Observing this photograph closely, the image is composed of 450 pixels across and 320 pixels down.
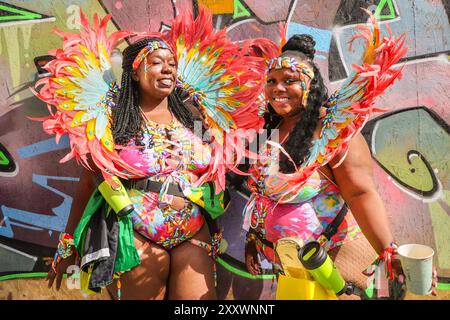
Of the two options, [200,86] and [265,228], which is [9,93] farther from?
[265,228]

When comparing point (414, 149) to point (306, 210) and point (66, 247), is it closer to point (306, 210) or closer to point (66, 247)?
point (306, 210)

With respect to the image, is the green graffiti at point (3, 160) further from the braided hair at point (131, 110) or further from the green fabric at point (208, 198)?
the green fabric at point (208, 198)

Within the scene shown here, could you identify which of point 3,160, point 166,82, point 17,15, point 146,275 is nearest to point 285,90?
point 166,82

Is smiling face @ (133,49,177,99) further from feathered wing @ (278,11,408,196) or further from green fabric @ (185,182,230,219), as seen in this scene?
feathered wing @ (278,11,408,196)

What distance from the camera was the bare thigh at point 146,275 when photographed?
3.43 meters

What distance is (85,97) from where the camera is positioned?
3.54 meters

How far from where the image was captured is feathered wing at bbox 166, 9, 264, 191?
378 cm

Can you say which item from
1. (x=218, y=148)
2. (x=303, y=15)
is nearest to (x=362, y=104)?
(x=218, y=148)

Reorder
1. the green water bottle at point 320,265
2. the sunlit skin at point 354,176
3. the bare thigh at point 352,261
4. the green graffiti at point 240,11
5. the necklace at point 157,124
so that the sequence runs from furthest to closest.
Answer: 1. the green graffiti at point 240,11
2. the necklace at point 157,124
3. the bare thigh at point 352,261
4. the sunlit skin at point 354,176
5. the green water bottle at point 320,265

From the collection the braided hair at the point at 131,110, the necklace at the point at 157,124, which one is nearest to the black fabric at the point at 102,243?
the braided hair at the point at 131,110

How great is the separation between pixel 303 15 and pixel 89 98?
161cm

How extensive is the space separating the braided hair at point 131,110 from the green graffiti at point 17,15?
1055 millimetres

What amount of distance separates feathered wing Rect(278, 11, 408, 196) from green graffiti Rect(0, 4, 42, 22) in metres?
2.34

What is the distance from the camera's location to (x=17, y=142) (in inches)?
173
